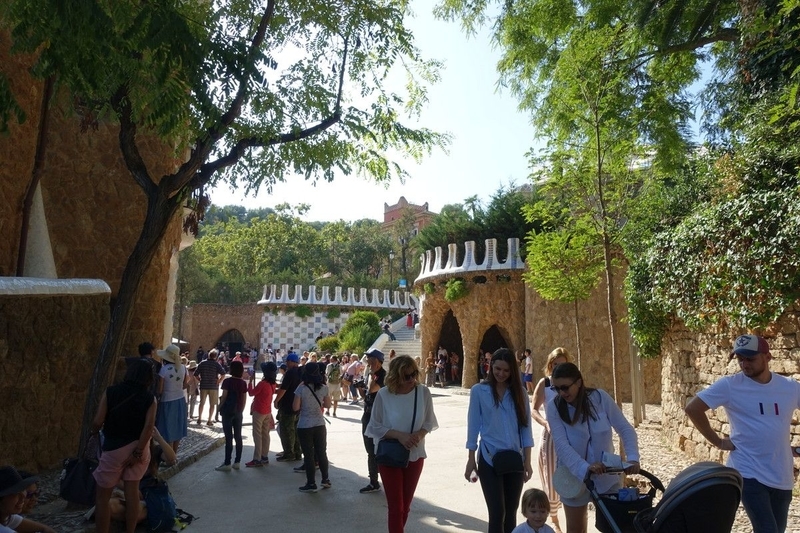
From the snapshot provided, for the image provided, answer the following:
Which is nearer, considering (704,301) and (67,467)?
(67,467)

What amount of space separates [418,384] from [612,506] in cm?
187

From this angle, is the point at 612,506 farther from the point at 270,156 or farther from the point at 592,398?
the point at 270,156

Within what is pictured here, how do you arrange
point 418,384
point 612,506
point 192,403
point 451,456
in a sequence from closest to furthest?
point 612,506
point 418,384
point 451,456
point 192,403

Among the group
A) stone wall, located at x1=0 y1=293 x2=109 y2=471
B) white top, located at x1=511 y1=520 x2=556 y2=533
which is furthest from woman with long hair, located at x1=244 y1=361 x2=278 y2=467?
white top, located at x1=511 y1=520 x2=556 y2=533

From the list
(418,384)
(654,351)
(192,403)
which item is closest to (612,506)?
(418,384)

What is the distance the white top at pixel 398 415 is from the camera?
4734 millimetres

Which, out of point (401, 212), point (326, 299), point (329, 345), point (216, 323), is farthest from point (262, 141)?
point (401, 212)

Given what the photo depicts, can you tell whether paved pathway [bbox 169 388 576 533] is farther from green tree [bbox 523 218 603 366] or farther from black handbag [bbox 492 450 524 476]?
green tree [bbox 523 218 603 366]

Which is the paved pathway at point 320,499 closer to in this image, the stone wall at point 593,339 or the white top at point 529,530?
the white top at point 529,530

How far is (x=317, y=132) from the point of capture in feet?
26.8

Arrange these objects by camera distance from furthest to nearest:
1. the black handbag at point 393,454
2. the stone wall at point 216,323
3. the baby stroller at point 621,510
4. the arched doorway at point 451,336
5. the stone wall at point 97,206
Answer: the stone wall at point 216,323 → the arched doorway at point 451,336 → the stone wall at point 97,206 → the black handbag at point 393,454 → the baby stroller at point 621,510

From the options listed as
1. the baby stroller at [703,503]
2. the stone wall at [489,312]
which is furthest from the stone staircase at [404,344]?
the baby stroller at [703,503]

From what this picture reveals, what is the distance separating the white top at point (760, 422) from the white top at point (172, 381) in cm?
612

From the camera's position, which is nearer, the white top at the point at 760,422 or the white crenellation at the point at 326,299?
the white top at the point at 760,422
